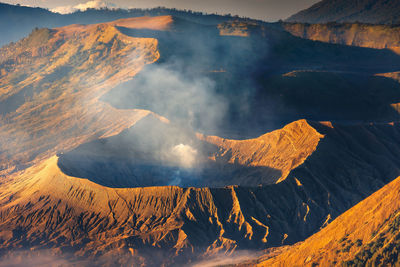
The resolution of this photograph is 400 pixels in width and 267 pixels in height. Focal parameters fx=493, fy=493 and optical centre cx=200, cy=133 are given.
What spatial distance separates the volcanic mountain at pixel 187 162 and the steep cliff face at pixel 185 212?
0.21 meters

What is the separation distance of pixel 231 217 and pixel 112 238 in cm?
2063

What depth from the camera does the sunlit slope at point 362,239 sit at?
47.8 metres

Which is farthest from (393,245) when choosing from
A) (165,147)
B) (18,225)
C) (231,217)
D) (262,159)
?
(165,147)

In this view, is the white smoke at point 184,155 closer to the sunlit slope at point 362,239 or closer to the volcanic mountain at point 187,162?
the volcanic mountain at point 187,162

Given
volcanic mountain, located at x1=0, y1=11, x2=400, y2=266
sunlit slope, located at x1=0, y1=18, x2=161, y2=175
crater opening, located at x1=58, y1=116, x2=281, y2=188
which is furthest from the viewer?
sunlit slope, located at x1=0, y1=18, x2=161, y2=175

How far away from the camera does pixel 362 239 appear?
→ 50688 mm

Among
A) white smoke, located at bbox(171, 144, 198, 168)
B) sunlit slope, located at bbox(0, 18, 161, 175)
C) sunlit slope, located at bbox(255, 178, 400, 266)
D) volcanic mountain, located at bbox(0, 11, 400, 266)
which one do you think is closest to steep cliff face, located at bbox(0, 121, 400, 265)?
volcanic mountain, located at bbox(0, 11, 400, 266)

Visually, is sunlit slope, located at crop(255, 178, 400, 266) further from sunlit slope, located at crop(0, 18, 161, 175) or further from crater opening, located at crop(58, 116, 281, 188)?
sunlit slope, located at crop(0, 18, 161, 175)

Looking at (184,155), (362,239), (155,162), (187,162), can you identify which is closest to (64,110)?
(155,162)

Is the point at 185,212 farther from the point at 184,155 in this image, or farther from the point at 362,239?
the point at 362,239

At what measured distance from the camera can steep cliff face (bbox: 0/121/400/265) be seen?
81.7 meters

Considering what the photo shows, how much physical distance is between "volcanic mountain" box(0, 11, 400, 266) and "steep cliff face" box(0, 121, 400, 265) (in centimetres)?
21

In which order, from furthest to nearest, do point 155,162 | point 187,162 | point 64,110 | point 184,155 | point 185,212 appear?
point 64,110, point 184,155, point 155,162, point 187,162, point 185,212

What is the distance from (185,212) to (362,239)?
128ft
